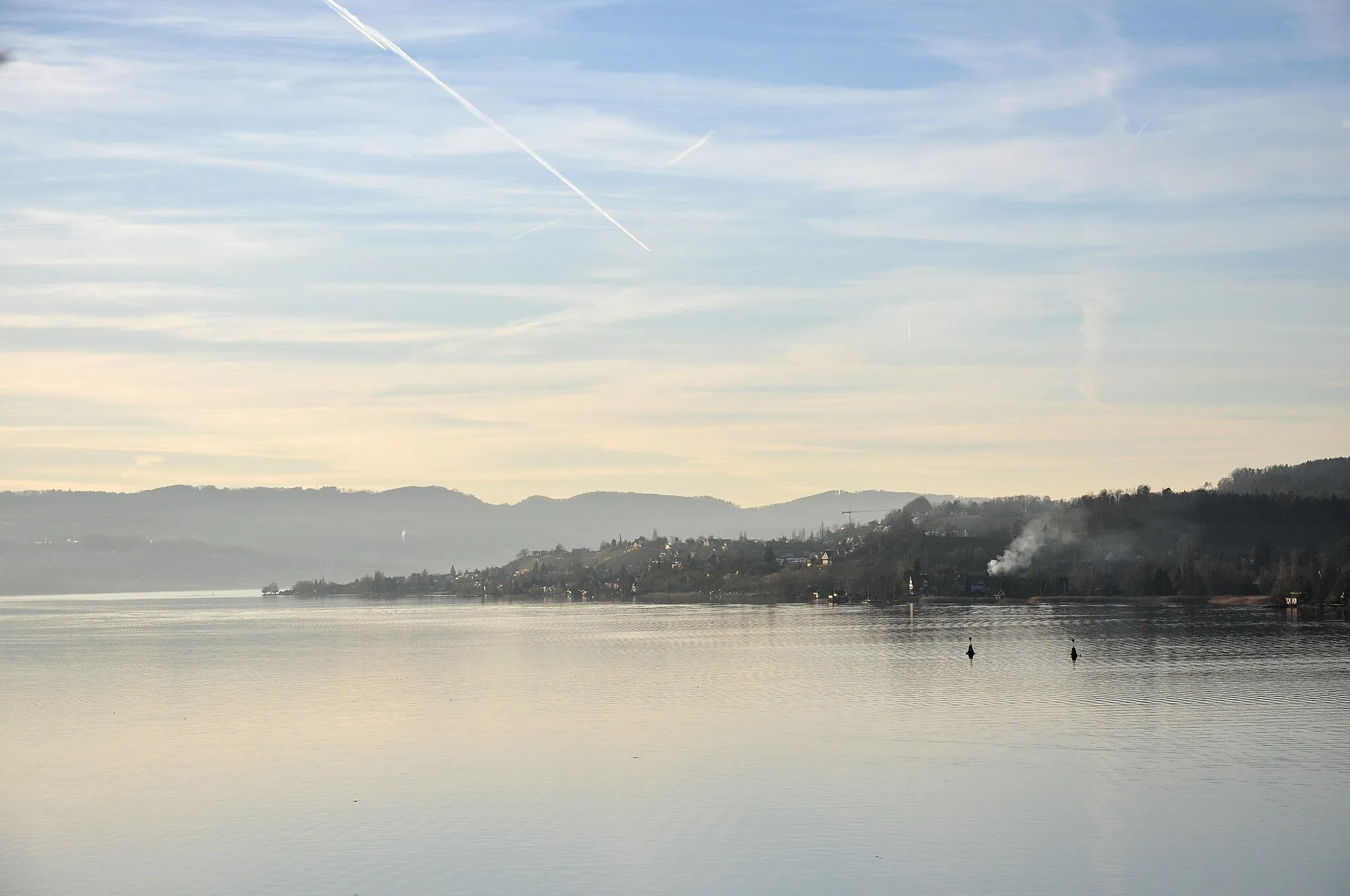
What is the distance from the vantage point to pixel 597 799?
4566 centimetres

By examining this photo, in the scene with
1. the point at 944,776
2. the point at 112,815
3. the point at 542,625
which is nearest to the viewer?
the point at 112,815

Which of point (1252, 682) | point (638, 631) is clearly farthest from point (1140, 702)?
point (638, 631)

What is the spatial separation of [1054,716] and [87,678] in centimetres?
6983

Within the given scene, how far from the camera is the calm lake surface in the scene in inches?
1428

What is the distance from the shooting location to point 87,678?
99875 mm

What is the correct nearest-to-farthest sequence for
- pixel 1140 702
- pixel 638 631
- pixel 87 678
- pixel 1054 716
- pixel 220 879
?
1. pixel 220 879
2. pixel 1054 716
3. pixel 1140 702
4. pixel 87 678
5. pixel 638 631

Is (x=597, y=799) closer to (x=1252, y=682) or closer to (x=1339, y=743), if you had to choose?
(x=1339, y=743)

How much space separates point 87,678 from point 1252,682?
79099mm

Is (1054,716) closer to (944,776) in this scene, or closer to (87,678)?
(944,776)

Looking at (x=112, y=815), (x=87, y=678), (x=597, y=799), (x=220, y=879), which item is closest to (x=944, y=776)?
(x=597, y=799)

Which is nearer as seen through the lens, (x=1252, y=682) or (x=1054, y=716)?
(x=1054, y=716)

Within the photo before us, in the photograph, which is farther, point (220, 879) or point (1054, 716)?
point (1054, 716)

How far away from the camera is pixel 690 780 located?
161ft

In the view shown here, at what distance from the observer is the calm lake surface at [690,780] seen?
36281mm
